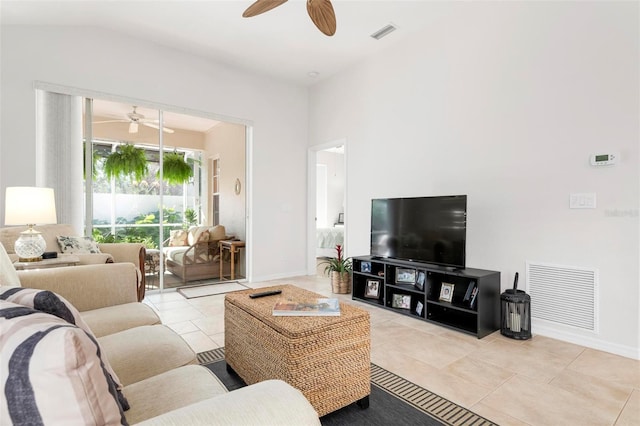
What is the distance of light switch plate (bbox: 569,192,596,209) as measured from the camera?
263 centimetres

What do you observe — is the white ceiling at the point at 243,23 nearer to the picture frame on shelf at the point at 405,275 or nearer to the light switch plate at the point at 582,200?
the light switch plate at the point at 582,200

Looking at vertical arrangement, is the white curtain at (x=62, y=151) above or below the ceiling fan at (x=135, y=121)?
below

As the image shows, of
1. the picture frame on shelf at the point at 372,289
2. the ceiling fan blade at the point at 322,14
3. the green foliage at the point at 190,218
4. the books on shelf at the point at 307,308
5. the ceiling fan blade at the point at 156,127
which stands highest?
the ceiling fan blade at the point at 322,14

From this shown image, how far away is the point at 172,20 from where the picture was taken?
143 inches

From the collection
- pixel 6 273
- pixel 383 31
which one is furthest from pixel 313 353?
pixel 383 31

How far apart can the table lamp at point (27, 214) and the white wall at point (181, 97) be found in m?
1.13

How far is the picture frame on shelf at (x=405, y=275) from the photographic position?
11.8 feet

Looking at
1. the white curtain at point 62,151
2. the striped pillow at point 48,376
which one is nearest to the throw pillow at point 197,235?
the white curtain at point 62,151

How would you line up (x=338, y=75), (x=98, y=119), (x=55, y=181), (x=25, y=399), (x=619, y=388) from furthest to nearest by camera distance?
(x=338, y=75)
(x=98, y=119)
(x=55, y=181)
(x=619, y=388)
(x=25, y=399)

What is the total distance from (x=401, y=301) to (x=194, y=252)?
2934mm

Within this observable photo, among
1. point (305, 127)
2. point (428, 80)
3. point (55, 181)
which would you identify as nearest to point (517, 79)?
point (428, 80)

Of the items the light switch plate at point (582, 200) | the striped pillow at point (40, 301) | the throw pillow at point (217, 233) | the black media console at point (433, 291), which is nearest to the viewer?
the striped pillow at point (40, 301)

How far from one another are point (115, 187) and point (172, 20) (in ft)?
6.79

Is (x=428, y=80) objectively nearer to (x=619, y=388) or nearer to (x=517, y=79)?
(x=517, y=79)
